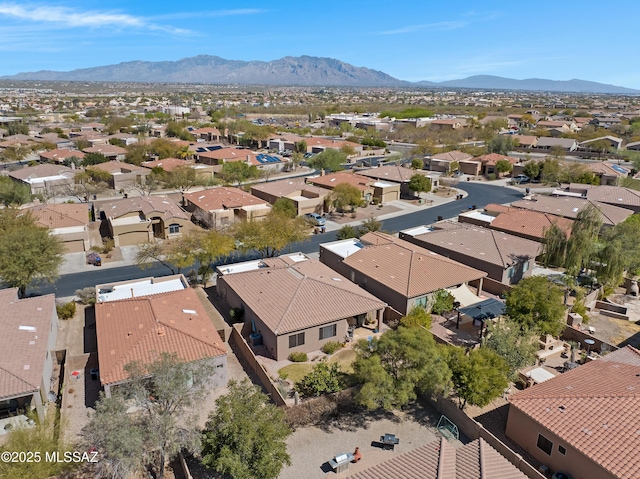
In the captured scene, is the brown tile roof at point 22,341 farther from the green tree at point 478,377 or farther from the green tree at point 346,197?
the green tree at point 346,197

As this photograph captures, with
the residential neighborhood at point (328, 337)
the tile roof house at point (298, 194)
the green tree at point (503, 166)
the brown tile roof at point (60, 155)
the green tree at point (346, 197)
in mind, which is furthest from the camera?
the brown tile roof at point (60, 155)

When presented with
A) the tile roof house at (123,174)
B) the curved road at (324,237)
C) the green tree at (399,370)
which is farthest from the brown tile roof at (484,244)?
the tile roof house at (123,174)

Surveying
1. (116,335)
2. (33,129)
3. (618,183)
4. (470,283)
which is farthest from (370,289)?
(33,129)

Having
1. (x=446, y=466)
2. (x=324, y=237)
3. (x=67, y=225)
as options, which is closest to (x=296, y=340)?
(x=446, y=466)

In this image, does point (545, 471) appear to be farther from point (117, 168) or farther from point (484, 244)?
point (117, 168)

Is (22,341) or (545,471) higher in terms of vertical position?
(22,341)
